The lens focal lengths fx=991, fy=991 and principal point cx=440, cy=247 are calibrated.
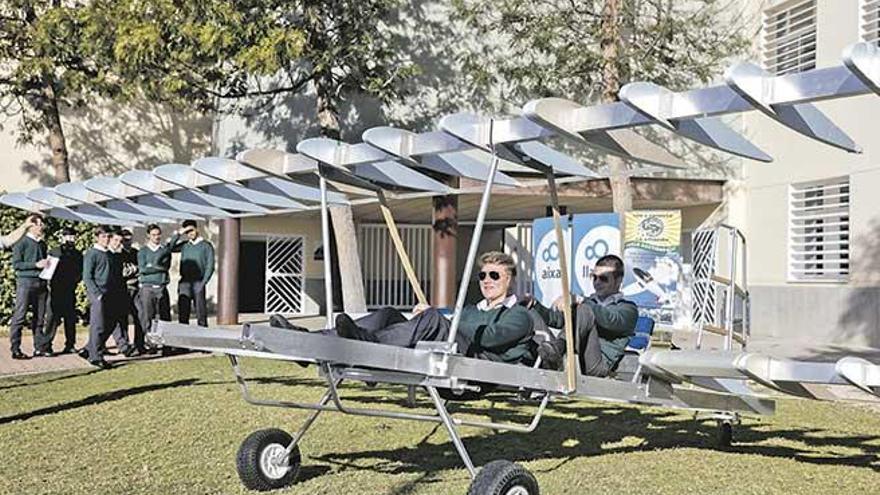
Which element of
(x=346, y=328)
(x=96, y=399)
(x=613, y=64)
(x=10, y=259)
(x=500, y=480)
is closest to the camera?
(x=500, y=480)

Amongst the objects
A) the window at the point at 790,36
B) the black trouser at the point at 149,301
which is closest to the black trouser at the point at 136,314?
the black trouser at the point at 149,301

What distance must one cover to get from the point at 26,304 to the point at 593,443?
7.41m

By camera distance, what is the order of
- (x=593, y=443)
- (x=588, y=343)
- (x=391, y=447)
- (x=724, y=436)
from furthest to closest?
(x=593, y=443) < (x=724, y=436) < (x=391, y=447) < (x=588, y=343)

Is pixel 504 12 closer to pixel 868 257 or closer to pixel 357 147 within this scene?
pixel 868 257

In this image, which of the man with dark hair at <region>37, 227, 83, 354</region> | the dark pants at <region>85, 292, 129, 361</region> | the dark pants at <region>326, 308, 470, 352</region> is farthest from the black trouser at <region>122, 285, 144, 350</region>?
the dark pants at <region>326, 308, 470, 352</region>

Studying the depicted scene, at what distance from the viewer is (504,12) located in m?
15.3

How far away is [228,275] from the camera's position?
17.3 m

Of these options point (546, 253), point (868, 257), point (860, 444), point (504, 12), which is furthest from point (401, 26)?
point (860, 444)

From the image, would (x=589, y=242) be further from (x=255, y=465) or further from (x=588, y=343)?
(x=255, y=465)

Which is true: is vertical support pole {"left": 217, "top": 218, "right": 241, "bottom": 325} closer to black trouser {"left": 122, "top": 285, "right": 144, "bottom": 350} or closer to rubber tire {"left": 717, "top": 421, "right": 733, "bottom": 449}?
black trouser {"left": 122, "top": 285, "right": 144, "bottom": 350}

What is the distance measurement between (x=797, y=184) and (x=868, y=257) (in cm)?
230

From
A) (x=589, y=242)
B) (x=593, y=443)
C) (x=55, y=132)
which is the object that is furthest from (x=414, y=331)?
(x=55, y=132)

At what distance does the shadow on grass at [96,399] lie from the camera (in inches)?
307

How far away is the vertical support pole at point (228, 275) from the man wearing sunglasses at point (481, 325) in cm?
1204
